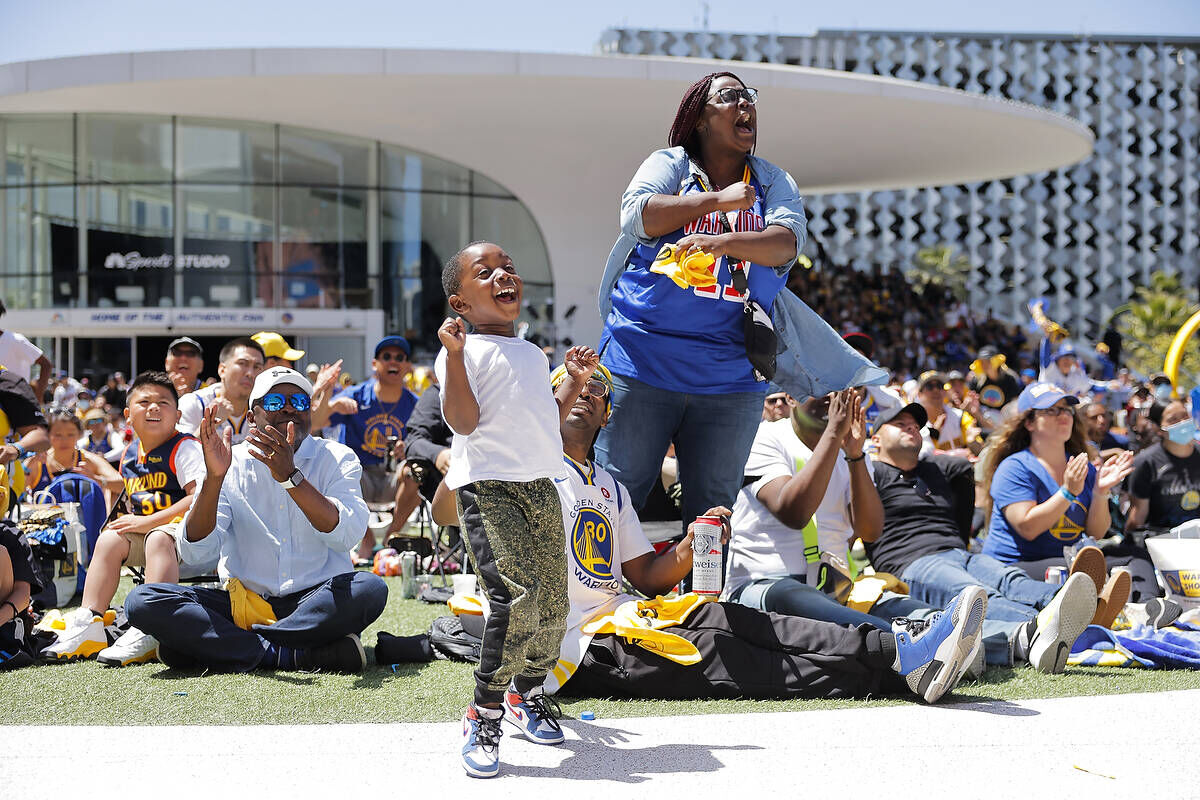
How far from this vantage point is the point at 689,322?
12.6ft

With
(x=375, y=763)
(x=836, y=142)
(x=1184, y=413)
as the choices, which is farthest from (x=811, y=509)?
(x=836, y=142)

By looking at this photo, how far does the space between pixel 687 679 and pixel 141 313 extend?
74.2 feet

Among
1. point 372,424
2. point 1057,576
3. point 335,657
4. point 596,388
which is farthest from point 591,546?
point 372,424

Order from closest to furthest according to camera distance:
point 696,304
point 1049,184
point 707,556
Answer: point 707,556
point 696,304
point 1049,184

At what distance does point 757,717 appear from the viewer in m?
3.58

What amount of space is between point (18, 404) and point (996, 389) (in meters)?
9.79

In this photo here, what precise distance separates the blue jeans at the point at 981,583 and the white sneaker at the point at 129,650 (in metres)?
3.36

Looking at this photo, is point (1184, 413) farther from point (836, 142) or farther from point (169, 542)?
point (836, 142)

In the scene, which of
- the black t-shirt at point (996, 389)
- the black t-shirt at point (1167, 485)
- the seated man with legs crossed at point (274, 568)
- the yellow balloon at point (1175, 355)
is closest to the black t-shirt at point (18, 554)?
the seated man with legs crossed at point (274, 568)

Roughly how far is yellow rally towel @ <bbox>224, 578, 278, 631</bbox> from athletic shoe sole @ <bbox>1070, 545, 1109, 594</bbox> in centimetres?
330

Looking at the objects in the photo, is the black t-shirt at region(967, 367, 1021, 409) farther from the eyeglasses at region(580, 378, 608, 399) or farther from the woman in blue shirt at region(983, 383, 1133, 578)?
the eyeglasses at region(580, 378, 608, 399)

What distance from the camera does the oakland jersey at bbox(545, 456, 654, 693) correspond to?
3854 mm

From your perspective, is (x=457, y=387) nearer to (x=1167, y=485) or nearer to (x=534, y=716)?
(x=534, y=716)

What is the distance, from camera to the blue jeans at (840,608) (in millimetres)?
4105
